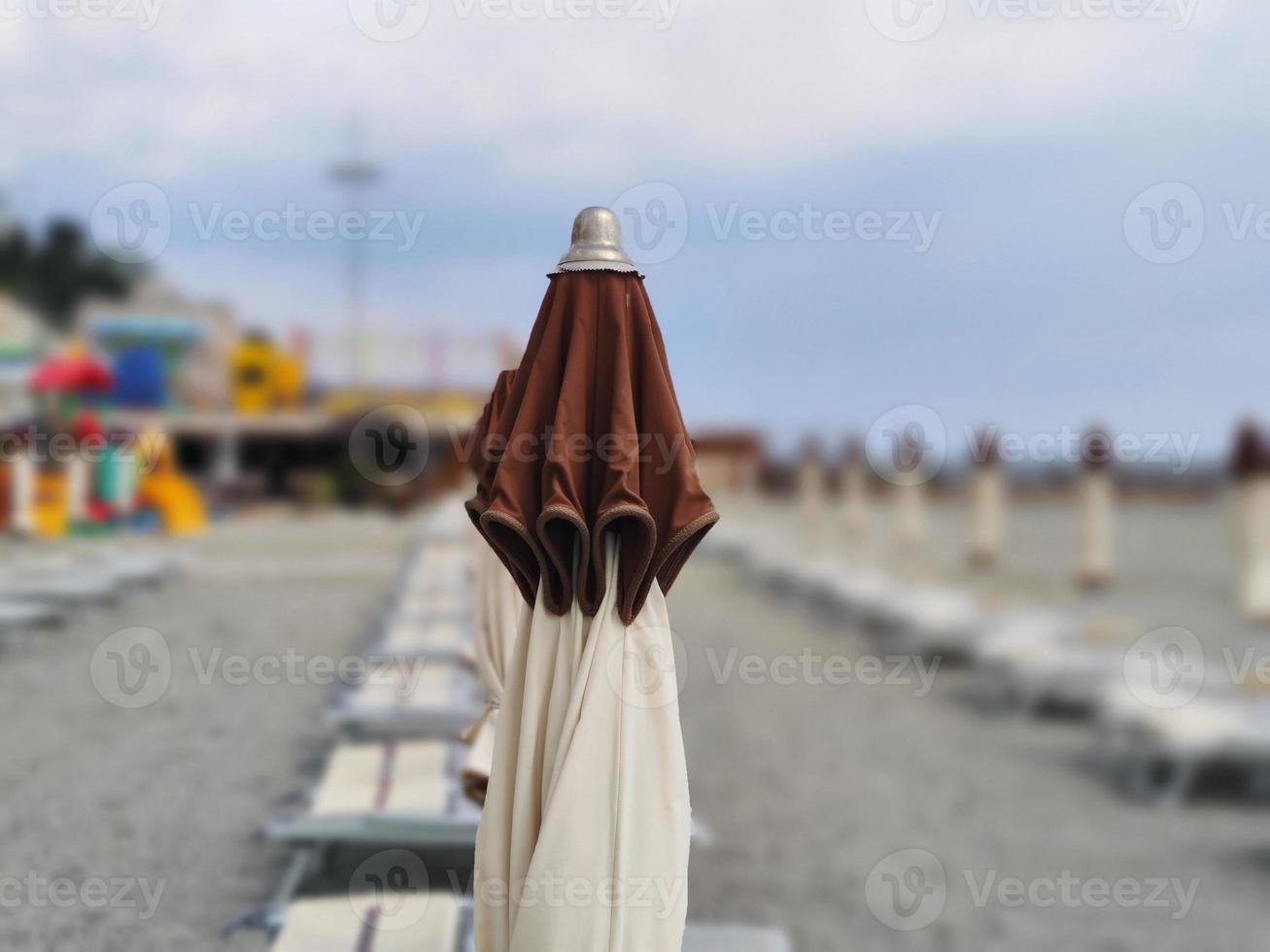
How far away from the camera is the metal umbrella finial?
2568mm

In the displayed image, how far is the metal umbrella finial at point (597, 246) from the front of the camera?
8.43 ft

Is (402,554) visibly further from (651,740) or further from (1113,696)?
(651,740)

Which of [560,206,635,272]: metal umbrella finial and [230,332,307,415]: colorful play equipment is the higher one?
[230,332,307,415]: colorful play equipment

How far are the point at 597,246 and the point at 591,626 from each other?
0.91 metres

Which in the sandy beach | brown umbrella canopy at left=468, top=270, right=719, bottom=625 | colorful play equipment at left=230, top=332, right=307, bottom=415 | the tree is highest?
the tree

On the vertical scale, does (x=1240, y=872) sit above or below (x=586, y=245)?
below

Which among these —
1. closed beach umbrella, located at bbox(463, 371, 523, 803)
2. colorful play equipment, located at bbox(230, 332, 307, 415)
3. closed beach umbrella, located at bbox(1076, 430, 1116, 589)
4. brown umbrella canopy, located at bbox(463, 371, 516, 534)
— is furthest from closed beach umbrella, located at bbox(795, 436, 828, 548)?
brown umbrella canopy, located at bbox(463, 371, 516, 534)

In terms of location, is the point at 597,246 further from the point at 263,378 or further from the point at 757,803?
the point at 263,378

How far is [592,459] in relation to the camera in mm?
2523

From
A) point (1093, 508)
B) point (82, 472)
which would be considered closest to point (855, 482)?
point (1093, 508)

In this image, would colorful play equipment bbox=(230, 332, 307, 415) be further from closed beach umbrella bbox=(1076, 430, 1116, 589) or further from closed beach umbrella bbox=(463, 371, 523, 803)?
closed beach umbrella bbox=(463, 371, 523, 803)

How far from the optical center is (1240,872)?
5258 mm

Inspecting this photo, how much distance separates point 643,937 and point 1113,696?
210 inches

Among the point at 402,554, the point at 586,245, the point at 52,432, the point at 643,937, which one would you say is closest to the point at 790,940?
the point at 643,937
